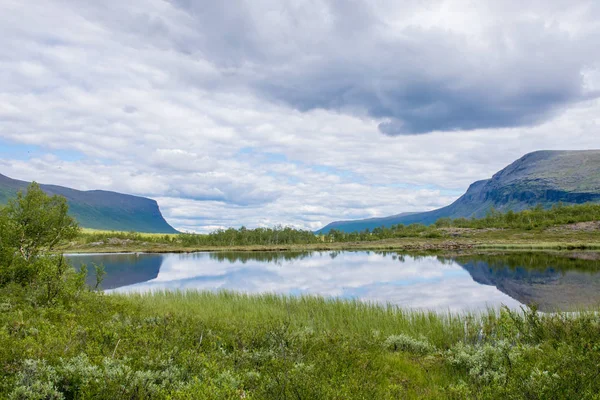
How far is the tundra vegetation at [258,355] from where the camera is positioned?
5.77 metres

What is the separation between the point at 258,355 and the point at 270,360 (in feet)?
1.17

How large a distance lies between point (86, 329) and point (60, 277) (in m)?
6.66

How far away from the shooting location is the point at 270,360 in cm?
848

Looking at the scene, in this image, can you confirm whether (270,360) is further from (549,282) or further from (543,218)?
(543,218)

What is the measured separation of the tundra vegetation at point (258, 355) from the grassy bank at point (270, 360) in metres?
0.03

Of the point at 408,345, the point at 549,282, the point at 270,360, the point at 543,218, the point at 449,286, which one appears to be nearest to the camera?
the point at 270,360

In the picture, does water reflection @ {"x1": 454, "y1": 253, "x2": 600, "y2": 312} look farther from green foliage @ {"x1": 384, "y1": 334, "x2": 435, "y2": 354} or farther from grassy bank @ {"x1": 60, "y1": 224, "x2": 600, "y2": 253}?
grassy bank @ {"x1": 60, "y1": 224, "x2": 600, "y2": 253}

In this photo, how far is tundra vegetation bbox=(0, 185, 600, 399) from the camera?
577 cm

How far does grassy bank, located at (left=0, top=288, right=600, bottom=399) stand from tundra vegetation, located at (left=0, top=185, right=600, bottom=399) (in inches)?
1.3

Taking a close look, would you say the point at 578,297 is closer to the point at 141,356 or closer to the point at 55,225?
the point at 141,356

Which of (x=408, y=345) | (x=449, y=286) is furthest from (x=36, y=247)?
(x=449, y=286)

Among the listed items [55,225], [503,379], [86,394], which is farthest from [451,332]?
[55,225]

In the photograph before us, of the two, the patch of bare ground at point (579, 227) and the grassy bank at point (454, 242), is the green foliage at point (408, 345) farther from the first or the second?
the patch of bare ground at point (579, 227)

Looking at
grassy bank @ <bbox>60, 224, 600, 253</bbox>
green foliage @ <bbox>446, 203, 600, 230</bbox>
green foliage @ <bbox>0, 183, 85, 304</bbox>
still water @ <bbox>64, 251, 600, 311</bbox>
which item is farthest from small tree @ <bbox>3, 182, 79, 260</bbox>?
green foliage @ <bbox>446, 203, 600, 230</bbox>
